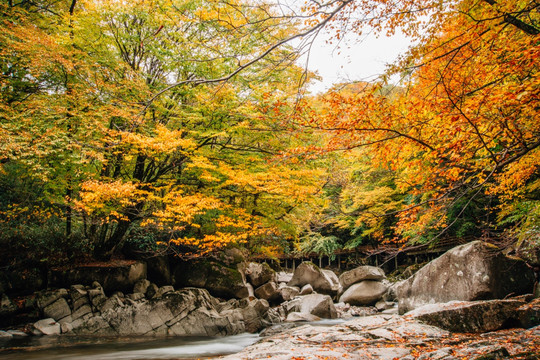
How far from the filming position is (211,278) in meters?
11.8

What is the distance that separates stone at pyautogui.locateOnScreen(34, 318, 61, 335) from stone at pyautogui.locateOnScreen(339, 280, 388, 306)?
12027mm

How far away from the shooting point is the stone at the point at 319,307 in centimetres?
1166

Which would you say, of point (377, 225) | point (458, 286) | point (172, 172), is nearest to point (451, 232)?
point (377, 225)

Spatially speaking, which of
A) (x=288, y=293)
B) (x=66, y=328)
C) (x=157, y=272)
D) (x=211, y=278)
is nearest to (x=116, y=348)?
(x=66, y=328)

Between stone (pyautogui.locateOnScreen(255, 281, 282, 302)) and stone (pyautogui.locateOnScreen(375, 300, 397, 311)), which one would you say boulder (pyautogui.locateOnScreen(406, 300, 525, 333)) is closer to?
stone (pyautogui.locateOnScreen(255, 281, 282, 302))

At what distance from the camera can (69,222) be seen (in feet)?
36.6

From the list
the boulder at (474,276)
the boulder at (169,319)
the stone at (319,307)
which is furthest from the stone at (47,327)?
the boulder at (474,276)

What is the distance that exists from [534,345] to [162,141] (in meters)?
8.61

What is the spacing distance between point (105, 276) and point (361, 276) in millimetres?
11852

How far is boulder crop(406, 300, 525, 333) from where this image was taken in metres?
5.86

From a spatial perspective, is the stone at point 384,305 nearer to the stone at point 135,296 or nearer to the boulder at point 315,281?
the boulder at point 315,281

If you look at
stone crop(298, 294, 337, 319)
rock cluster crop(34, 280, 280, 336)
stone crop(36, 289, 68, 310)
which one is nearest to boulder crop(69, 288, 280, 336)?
rock cluster crop(34, 280, 280, 336)

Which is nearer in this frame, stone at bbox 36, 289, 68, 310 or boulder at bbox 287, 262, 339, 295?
stone at bbox 36, 289, 68, 310

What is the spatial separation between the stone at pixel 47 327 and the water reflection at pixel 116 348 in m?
0.45
